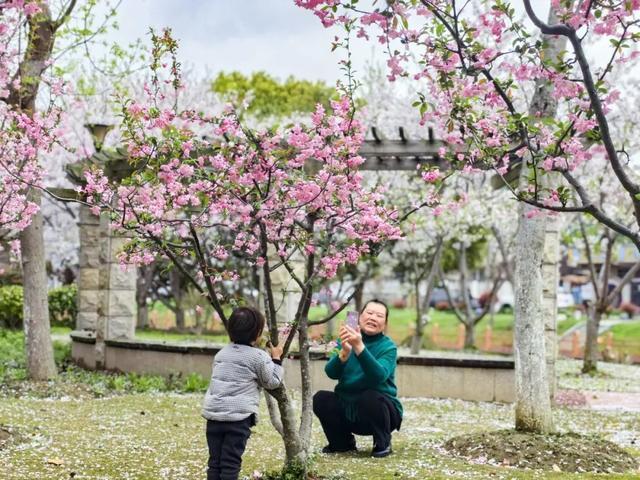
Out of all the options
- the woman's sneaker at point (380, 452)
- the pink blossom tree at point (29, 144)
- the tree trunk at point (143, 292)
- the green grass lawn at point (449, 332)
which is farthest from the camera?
the tree trunk at point (143, 292)

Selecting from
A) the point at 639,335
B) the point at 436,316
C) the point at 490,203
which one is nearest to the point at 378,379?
the point at 490,203

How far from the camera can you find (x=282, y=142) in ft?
20.5

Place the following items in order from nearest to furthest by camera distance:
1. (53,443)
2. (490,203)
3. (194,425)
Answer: (53,443) < (194,425) < (490,203)

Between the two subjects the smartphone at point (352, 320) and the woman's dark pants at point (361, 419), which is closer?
the smartphone at point (352, 320)

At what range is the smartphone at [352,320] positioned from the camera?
→ 6086 mm

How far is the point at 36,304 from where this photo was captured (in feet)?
37.8

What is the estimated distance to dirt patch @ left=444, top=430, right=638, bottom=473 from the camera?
22.9 feet

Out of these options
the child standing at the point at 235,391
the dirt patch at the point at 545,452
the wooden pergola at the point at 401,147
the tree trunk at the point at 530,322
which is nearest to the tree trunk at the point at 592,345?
the wooden pergola at the point at 401,147

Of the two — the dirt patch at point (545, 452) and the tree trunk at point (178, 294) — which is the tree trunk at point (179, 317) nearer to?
the tree trunk at point (178, 294)

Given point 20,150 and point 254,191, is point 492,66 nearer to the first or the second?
point 254,191

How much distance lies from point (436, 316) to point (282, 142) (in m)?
35.5

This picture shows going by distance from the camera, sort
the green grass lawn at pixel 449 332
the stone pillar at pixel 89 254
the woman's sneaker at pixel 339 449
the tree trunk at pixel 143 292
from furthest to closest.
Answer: the tree trunk at pixel 143 292
the green grass lawn at pixel 449 332
the stone pillar at pixel 89 254
the woman's sneaker at pixel 339 449

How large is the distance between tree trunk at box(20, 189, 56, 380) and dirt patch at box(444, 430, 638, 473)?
19.6 ft

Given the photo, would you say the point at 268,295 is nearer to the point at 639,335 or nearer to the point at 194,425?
the point at 194,425
